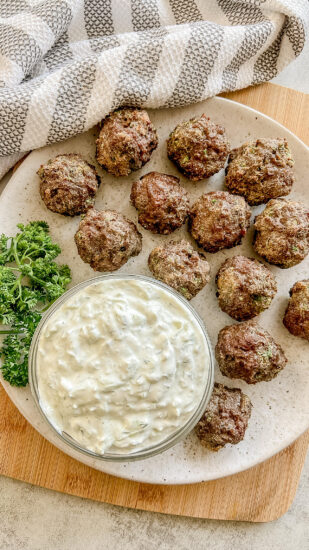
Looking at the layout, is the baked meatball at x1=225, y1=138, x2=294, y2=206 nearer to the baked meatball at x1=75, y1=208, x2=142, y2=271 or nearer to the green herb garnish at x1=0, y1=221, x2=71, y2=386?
the baked meatball at x1=75, y1=208, x2=142, y2=271

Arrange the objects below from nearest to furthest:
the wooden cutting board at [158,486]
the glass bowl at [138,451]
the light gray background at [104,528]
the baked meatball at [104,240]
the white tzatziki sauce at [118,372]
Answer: the white tzatziki sauce at [118,372], the glass bowl at [138,451], the baked meatball at [104,240], the wooden cutting board at [158,486], the light gray background at [104,528]

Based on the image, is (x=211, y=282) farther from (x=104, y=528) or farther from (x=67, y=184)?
(x=104, y=528)

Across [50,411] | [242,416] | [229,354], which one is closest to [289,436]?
[242,416]

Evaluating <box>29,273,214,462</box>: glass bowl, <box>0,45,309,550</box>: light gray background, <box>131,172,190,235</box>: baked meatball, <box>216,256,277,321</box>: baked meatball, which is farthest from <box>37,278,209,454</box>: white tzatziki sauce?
<box>0,45,309,550</box>: light gray background

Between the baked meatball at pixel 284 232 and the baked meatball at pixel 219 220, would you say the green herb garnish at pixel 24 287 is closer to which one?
the baked meatball at pixel 219 220

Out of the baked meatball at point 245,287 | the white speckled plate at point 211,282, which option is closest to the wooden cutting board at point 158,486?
the white speckled plate at point 211,282
